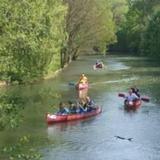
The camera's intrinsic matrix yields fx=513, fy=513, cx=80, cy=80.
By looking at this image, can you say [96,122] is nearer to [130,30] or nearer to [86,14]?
[86,14]

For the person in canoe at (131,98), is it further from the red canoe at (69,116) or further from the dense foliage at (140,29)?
the dense foliage at (140,29)

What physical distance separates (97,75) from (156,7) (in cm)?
4966

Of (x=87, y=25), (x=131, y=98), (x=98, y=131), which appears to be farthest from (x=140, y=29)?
A: (x=98, y=131)

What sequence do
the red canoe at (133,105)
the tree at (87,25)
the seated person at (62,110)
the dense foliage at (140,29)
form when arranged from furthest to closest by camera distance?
the dense foliage at (140,29), the tree at (87,25), the red canoe at (133,105), the seated person at (62,110)

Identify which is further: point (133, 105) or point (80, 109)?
point (133, 105)

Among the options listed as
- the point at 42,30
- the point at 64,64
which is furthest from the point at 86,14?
the point at 42,30

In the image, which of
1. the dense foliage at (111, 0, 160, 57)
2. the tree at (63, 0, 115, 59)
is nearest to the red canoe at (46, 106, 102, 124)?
the tree at (63, 0, 115, 59)

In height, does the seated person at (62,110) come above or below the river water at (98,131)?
above

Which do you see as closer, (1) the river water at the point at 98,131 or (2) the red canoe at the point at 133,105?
(1) the river water at the point at 98,131

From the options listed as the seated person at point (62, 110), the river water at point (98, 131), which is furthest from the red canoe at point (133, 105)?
the seated person at point (62, 110)

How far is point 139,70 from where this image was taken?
2650 inches

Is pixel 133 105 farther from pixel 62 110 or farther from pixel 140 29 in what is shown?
pixel 140 29

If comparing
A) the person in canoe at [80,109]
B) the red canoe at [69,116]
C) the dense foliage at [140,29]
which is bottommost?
the red canoe at [69,116]

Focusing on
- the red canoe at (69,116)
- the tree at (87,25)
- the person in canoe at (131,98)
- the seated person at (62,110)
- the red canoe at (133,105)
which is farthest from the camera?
the tree at (87,25)
